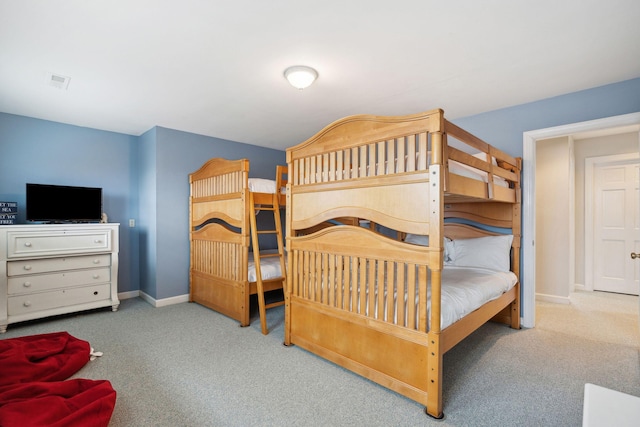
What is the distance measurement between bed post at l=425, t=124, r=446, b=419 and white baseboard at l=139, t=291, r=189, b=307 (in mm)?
3335

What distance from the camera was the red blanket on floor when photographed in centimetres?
152

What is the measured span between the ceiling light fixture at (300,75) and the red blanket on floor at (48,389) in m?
2.43

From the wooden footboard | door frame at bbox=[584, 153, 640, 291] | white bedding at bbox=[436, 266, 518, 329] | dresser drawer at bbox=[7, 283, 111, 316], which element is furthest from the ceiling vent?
door frame at bbox=[584, 153, 640, 291]

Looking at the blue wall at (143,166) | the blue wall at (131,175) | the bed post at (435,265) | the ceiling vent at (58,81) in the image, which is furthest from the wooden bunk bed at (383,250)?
the blue wall at (131,175)

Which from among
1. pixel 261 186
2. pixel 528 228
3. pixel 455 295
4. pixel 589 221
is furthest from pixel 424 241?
pixel 589 221

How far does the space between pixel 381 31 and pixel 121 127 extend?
11.7 ft

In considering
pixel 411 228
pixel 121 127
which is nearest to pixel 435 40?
pixel 411 228

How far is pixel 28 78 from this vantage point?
2.56m

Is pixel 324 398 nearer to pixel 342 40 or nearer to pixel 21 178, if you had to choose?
pixel 342 40

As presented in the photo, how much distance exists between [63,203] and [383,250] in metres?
3.73

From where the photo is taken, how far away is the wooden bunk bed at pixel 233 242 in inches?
125

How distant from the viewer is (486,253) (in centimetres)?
317

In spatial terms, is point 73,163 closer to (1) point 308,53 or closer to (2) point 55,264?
(2) point 55,264

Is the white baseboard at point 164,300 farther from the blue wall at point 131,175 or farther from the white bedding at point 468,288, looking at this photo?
the white bedding at point 468,288
